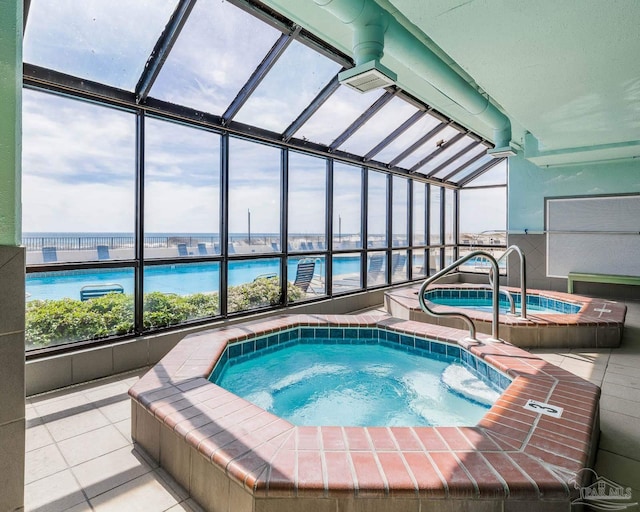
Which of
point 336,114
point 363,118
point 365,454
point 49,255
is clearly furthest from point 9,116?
point 363,118

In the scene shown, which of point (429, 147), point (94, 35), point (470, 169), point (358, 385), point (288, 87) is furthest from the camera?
point (470, 169)

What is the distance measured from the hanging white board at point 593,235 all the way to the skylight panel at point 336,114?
5.28m

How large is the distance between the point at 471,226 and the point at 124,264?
8519 mm

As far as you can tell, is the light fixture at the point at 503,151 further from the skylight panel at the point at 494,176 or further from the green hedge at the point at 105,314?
the skylight panel at the point at 494,176

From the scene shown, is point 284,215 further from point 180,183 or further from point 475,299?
point 475,299

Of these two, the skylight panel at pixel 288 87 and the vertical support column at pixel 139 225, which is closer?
the vertical support column at pixel 139 225

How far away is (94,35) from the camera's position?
2.83 meters

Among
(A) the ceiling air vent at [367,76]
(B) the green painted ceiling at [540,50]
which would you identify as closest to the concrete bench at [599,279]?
(B) the green painted ceiling at [540,50]

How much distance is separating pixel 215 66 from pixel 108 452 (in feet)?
11.4

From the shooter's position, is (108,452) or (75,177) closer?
(108,452)

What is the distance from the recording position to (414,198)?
794 cm

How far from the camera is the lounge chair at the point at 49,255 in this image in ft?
9.91

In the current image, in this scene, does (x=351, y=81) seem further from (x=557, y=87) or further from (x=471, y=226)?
(x=471, y=226)

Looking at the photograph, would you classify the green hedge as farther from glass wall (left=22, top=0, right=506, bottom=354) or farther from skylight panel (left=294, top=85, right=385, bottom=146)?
skylight panel (left=294, top=85, right=385, bottom=146)
